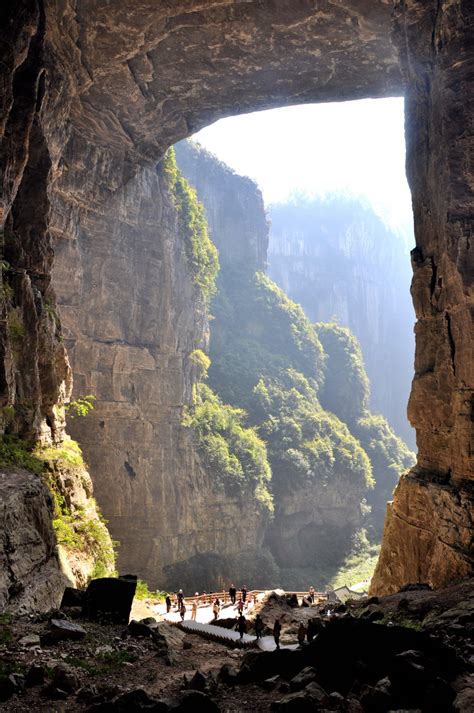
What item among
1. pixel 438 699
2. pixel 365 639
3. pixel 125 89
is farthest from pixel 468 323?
pixel 125 89

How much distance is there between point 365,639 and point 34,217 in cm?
1282

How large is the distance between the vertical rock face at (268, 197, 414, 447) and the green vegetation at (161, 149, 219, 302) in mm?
66163

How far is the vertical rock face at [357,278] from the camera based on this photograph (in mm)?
99375

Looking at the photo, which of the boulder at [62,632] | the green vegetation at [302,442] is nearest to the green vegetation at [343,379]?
the green vegetation at [302,442]

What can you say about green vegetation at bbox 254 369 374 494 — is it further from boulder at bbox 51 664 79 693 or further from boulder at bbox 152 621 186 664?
boulder at bbox 51 664 79 693

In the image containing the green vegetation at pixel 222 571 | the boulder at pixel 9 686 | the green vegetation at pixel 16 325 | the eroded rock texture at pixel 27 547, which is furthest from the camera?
the green vegetation at pixel 222 571

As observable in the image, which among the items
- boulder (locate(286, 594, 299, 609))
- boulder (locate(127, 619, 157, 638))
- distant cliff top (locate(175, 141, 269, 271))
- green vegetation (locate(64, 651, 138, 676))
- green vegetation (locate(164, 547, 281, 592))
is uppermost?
distant cliff top (locate(175, 141, 269, 271))

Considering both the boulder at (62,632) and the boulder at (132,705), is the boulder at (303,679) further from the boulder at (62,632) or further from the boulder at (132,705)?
the boulder at (62,632)

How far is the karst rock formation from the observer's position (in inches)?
460

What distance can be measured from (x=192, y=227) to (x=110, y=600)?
2364 centimetres

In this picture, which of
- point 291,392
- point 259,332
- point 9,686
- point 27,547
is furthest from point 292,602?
point 259,332

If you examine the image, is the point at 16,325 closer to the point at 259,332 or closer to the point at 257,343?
A: the point at 257,343

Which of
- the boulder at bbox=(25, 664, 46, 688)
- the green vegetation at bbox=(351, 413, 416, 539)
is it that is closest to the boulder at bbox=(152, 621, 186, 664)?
the boulder at bbox=(25, 664, 46, 688)

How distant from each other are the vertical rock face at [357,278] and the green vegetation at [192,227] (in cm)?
6616
